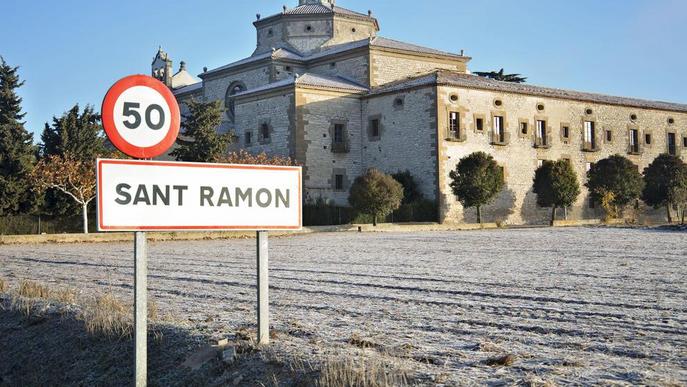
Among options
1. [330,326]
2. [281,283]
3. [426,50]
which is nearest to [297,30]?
[426,50]

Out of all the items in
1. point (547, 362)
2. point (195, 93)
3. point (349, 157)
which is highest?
point (195, 93)

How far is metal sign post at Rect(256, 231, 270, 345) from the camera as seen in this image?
5.20m

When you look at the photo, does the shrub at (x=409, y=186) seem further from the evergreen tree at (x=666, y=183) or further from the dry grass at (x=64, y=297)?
the dry grass at (x=64, y=297)

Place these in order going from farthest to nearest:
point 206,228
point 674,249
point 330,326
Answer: point 674,249
point 330,326
point 206,228

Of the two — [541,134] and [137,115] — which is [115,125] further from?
[541,134]

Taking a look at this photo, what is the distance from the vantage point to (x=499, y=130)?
4269cm

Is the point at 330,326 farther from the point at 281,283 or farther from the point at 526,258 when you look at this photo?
the point at 526,258

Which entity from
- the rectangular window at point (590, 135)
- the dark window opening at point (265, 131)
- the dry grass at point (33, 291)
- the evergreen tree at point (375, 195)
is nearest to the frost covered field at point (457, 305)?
the dry grass at point (33, 291)

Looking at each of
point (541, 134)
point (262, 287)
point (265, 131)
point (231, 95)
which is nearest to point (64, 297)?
point (262, 287)

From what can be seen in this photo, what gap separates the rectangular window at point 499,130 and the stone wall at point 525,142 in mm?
334

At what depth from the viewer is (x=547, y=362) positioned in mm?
4973

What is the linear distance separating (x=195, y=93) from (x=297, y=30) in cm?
1016

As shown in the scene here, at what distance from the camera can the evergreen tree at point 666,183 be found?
144ft

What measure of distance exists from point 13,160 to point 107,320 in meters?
27.1
